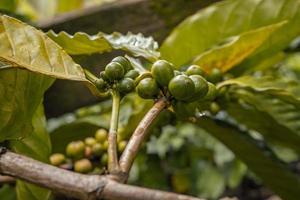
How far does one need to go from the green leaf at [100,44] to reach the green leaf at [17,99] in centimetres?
10

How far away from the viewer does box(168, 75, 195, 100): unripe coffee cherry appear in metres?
0.69

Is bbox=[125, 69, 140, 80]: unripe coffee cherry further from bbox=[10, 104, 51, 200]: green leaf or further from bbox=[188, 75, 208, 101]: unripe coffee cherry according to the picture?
bbox=[10, 104, 51, 200]: green leaf

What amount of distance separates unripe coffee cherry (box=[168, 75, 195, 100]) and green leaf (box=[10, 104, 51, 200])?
0.28 m

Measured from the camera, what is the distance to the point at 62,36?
2.83 ft

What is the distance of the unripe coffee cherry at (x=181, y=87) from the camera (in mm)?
687

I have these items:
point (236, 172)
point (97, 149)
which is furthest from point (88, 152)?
point (236, 172)

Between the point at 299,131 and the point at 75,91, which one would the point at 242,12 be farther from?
the point at 75,91

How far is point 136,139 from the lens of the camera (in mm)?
619

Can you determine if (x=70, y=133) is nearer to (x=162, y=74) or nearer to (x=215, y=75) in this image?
(x=215, y=75)

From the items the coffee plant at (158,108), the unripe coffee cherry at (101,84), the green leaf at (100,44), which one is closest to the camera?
the coffee plant at (158,108)

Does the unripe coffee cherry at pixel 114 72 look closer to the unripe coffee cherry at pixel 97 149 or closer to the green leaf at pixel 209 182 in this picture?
the unripe coffee cherry at pixel 97 149

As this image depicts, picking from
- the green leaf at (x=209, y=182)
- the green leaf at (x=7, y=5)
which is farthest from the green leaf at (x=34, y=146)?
the green leaf at (x=209, y=182)

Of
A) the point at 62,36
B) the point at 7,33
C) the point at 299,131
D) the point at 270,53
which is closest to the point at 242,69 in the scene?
the point at 270,53

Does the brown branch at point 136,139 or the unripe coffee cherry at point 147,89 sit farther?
the unripe coffee cherry at point 147,89
